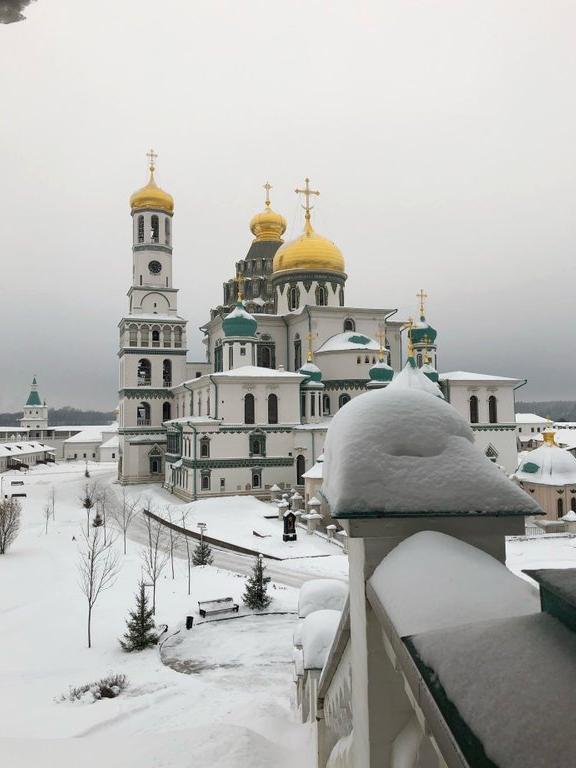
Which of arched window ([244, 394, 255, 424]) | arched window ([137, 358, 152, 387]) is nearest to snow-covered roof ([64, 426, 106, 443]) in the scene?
arched window ([137, 358, 152, 387])

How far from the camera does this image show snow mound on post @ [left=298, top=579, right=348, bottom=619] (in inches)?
249

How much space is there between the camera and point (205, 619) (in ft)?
51.4

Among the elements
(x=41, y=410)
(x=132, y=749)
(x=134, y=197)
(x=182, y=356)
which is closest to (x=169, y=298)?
(x=182, y=356)

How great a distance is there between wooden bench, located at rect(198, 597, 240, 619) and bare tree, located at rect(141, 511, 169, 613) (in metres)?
1.50

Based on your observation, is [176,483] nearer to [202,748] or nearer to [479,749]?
[202,748]

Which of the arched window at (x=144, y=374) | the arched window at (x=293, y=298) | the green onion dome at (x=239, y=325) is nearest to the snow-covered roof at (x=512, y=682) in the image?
the green onion dome at (x=239, y=325)

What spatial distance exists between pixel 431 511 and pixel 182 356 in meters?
42.3

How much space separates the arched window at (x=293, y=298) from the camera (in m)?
44.0

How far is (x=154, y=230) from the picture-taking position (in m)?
44.0

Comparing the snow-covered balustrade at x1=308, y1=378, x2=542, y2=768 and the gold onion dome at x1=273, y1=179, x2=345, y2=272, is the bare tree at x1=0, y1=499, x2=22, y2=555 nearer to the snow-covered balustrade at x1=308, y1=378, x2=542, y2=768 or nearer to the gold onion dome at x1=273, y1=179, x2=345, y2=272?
the snow-covered balustrade at x1=308, y1=378, x2=542, y2=768

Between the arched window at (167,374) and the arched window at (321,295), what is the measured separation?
13065 mm

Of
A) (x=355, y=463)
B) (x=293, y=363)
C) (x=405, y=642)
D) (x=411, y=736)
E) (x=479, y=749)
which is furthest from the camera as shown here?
(x=293, y=363)

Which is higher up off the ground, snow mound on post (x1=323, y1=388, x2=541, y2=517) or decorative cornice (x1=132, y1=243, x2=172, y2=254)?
decorative cornice (x1=132, y1=243, x2=172, y2=254)

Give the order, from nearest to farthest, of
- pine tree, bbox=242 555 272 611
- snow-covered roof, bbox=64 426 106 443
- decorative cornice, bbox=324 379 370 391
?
pine tree, bbox=242 555 272 611
decorative cornice, bbox=324 379 370 391
snow-covered roof, bbox=64 426 106 443
